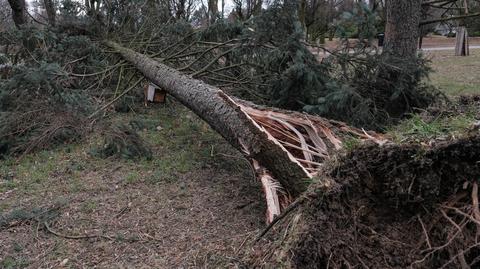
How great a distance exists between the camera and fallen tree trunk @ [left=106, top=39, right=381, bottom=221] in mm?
3303

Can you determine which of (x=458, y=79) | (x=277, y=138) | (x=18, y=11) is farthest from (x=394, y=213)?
(x=18, y=11)

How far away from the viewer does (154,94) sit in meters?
7.85

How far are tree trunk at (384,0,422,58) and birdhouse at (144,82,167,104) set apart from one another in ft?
12.0

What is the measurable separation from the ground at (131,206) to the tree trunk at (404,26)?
285 centimetres

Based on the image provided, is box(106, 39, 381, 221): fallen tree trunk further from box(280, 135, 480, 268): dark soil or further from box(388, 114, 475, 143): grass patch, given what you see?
box(280, 135, 480, 268): dark soil

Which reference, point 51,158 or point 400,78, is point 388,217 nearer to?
point 400,78

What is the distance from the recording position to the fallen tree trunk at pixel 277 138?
330 cm

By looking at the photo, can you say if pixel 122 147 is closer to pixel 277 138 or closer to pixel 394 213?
pixel 277 138

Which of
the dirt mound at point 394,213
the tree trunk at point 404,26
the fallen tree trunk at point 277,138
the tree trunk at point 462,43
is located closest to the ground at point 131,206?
the dirt mound at point 394,213

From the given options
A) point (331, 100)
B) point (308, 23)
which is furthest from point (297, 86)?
point (308, 23)

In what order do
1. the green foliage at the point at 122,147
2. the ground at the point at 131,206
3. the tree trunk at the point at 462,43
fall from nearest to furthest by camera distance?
the ground at the point at 131,206
the green foliage at the point at 122,147
the tree trunk at the point at 462,43

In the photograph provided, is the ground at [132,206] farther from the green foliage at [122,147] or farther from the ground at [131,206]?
the green foliage at [122,147]

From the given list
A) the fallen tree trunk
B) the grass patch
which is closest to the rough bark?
the fallen tree trunk

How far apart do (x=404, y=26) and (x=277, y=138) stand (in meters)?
3.58
